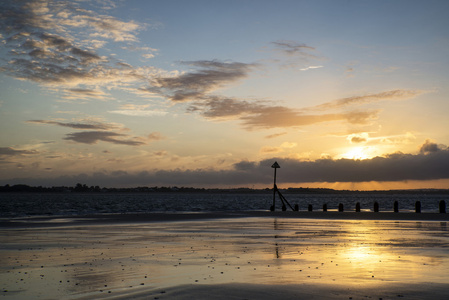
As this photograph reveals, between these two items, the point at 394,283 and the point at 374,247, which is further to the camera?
the point at 374,247

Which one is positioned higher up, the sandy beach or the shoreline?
the sandy beach

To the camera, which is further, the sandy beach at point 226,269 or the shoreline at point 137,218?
the shoreline at point 137,218

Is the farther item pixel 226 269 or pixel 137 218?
pixel 137 218

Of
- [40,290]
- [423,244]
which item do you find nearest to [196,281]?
[40,290]

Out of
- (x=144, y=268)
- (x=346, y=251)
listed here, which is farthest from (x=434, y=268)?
(x=144, y=268)

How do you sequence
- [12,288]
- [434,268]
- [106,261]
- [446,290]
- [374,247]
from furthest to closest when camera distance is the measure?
1. [374,247]
2. [106,261]
3. [434,268]
4. [12,288]
5. [446,290]

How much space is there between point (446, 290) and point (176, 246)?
1097 centimetres

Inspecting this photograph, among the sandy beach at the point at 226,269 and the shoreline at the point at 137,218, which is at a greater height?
the sandy beach at the point at 226,269

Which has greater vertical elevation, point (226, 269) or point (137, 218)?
point (226, 269)

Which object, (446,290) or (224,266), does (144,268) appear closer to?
(224,266)

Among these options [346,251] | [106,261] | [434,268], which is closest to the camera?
[434,268]

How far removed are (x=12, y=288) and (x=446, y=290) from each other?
9765 millimetres

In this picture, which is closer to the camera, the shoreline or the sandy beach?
the sandy beach

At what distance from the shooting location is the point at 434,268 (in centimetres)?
1235
